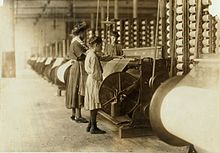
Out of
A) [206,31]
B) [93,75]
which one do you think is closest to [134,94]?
[93,75]

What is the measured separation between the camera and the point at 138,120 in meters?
4.23

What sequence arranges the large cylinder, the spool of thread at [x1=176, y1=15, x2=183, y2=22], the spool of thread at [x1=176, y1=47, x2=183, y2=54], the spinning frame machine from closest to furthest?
the large cylinder → the spinning frame machine → the spool of thread at [x1=176, y1=15, x2=183, y2=22] → the spool of thread at [x1=176, y1=47, x2=183, y2=54]

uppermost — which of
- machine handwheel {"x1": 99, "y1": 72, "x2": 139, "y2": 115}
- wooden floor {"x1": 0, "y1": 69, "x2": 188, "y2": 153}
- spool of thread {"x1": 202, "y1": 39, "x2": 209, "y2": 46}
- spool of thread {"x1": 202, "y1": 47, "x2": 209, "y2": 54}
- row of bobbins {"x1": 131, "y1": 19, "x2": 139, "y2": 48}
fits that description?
row of bobbins {"x1": 131, "y1": 19, "x2": 139, "y2": 48}

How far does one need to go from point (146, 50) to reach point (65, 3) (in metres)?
2.95

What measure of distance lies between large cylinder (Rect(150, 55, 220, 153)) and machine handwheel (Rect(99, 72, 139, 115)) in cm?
154

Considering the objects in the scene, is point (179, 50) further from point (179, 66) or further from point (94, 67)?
point (94, 67)

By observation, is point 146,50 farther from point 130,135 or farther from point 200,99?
point 200,99

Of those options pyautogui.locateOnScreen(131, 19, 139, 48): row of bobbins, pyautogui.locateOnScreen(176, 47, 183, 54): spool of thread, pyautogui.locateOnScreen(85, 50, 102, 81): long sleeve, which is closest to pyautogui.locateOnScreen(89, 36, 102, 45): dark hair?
pyautogui.locateOnScreen(85, 50, 102, 81): long sleeve

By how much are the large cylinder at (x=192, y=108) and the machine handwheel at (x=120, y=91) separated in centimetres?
154

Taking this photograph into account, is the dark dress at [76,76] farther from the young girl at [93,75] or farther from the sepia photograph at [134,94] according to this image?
the young girl at [93,75]

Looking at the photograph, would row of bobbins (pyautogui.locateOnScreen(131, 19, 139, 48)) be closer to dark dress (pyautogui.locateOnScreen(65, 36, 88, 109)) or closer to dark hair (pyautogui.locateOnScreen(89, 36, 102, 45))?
dark dress (pyautogui.locateOnScreen(65, 36, 88, 109))

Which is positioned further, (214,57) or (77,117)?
(77,117)

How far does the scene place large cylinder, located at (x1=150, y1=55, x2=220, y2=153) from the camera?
7.65ft

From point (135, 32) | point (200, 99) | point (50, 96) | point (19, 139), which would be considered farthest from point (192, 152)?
point (135, 32)
